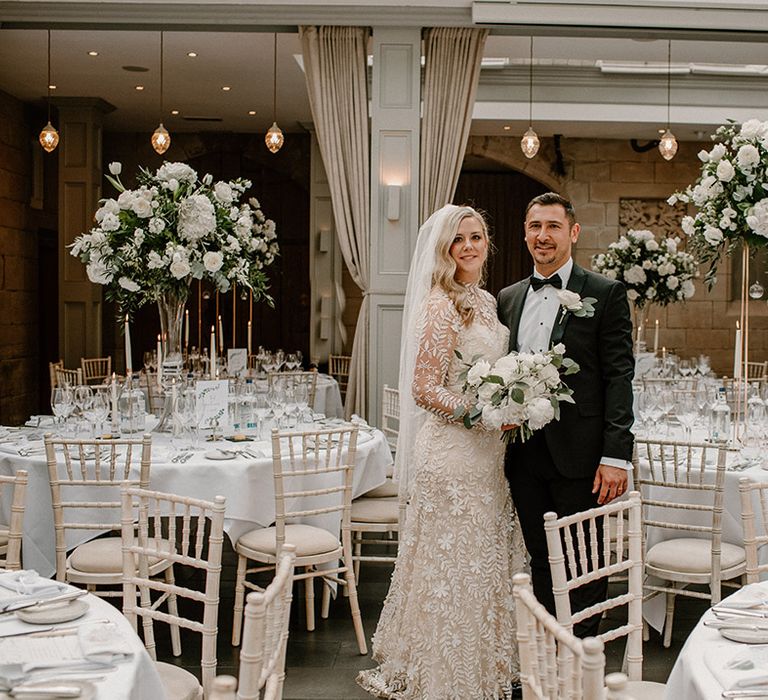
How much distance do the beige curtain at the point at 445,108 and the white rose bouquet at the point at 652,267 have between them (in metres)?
1.75

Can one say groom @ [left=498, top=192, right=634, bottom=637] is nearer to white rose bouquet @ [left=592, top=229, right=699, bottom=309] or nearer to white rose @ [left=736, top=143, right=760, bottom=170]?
white rose @ [left=736, top=143, right=760, bottom=170]

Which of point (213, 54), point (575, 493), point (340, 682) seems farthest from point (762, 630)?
point (213, 54)

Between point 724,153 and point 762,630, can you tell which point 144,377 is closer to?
point 724,153

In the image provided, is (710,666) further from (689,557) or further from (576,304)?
(689,557)

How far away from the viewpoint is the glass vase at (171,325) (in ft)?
17.3

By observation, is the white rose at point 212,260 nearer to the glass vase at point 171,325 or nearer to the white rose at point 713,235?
the glass vase at point 171,325

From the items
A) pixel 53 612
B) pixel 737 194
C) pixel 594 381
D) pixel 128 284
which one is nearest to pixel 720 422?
pixel 737 194

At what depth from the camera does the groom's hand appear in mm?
3713

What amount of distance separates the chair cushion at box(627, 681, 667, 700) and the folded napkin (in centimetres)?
61

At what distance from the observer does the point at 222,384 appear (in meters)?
5.17

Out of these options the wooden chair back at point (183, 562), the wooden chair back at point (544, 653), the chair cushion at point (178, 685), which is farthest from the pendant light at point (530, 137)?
the wooden chair back at point (544, 653)

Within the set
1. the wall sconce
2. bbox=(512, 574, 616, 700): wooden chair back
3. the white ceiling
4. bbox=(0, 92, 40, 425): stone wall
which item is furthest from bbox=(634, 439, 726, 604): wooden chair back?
bbox=(0, 92, 40, 425): stone wall

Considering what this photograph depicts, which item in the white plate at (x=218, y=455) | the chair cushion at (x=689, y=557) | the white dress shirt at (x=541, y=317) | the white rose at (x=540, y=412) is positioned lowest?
the chair cushion at (x=689, y=557)

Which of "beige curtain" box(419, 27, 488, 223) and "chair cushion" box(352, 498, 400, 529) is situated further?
"beige curtain" box(419, 27, 488, 223)
